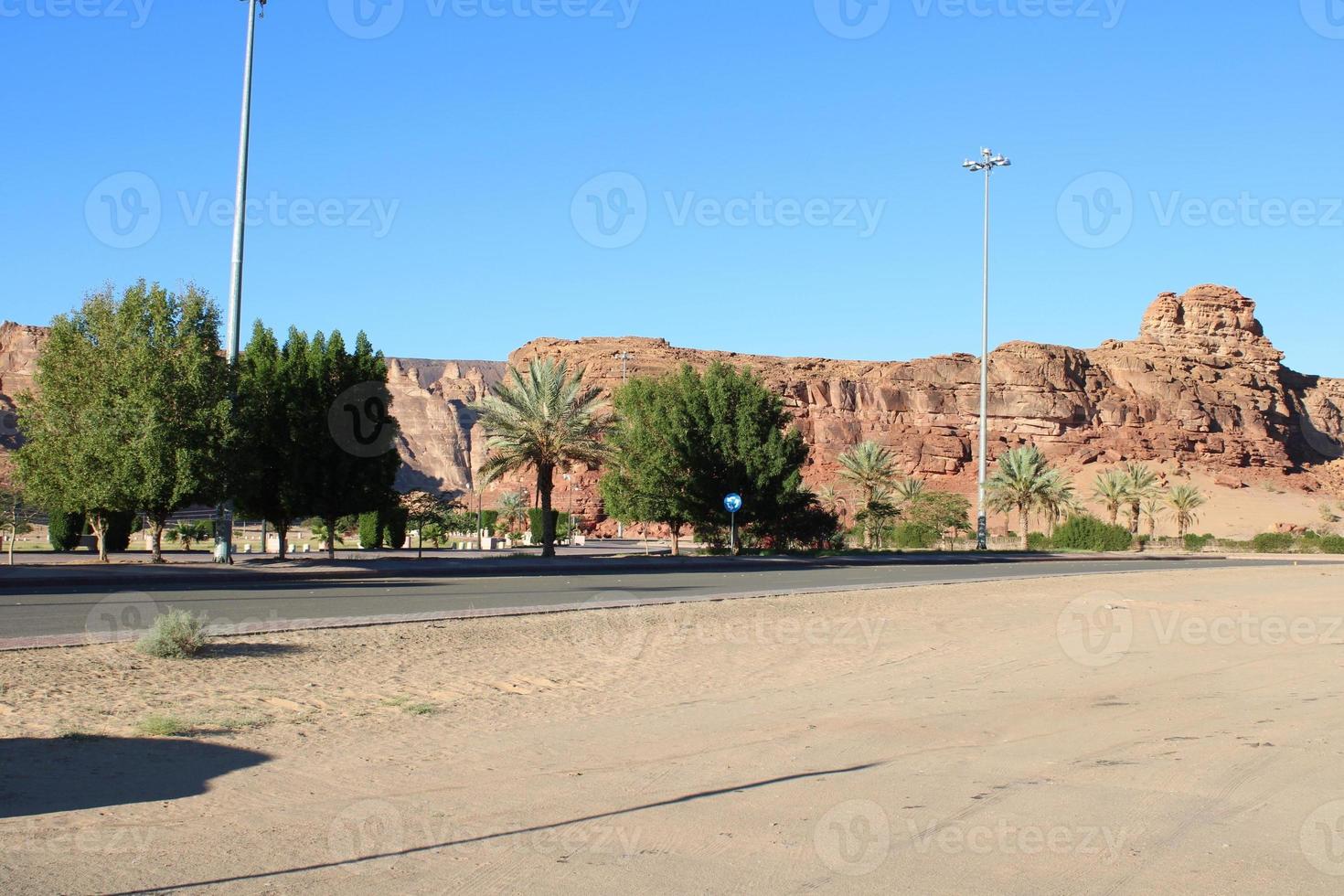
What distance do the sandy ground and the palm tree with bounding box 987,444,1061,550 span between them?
172ft

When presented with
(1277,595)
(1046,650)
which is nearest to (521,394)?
(1277,595)

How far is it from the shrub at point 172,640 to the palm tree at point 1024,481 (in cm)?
5880

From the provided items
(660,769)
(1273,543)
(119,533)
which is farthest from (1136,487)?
(660,769)

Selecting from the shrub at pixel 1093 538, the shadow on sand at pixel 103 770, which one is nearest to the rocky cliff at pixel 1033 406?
the shrub at pixel 1093 538

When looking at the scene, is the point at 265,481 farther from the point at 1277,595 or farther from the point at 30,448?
the point at 1277,595

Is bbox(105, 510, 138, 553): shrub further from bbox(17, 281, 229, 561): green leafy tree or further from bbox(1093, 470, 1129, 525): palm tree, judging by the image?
bbox(1093, 470, 1129, 525): palm tree

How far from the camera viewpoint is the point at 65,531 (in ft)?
137

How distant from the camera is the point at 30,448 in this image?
28.0 meters

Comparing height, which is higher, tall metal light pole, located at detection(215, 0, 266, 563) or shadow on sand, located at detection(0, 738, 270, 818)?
tall metal light pole, located at detection(215, 0, 266, 563)

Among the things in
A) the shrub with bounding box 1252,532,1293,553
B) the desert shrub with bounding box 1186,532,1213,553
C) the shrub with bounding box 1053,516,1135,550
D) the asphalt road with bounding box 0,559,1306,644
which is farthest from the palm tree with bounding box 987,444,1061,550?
the asphalt road with bounding box 0,559,1306,644

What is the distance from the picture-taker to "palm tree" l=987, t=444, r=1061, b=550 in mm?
66438

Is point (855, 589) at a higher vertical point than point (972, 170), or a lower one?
lower

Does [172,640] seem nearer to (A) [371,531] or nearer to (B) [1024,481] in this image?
(A) [371,531]

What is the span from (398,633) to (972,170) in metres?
42.9
